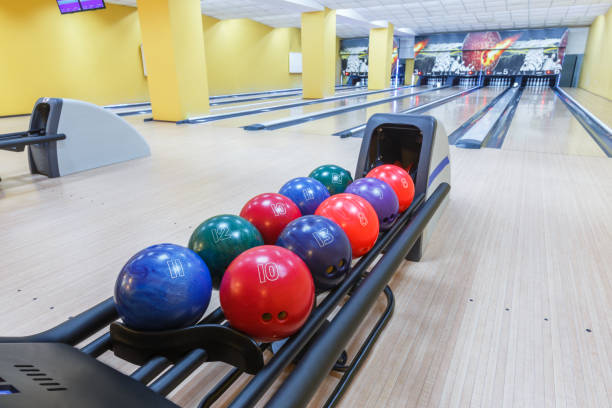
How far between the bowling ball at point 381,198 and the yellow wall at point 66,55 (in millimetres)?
7514

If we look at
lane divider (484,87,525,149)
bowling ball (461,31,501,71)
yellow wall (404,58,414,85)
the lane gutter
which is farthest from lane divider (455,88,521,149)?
yellow wall (404,58,414,85)

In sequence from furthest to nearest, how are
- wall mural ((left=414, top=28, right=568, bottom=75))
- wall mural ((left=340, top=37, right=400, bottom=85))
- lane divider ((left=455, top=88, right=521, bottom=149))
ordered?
1. wall mural ((left=340, top=37, right=400, bottom=85))
2. wall mural ((left=414, top=28, right=568, bottom=75))
3. lane divider ((left=455, top=88, right=521, bottom=149))

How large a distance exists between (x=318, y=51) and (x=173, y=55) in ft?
13.8

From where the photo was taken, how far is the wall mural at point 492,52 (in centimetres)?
1241

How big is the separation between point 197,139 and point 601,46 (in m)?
10.5

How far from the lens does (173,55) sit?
519cm

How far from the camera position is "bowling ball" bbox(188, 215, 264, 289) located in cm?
98

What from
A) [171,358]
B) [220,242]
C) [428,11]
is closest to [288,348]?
[171,358]

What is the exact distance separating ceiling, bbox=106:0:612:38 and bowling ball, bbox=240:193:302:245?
22.4 ft

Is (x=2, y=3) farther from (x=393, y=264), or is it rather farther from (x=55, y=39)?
(x=393, y=264)

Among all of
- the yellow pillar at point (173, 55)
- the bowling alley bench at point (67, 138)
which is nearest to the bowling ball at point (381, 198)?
the bowling alley bench at point (67, 138)

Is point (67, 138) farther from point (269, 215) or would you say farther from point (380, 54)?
point (380, 54)

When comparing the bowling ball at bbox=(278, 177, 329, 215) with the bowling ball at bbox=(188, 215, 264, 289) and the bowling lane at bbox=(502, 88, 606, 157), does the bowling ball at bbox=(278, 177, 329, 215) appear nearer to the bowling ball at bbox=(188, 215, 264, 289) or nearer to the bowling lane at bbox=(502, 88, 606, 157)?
the bowling ball at bbox=(188, 215, 264, 289)

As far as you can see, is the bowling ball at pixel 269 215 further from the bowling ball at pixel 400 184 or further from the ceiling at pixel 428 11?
the ceiling at pixel 428 11
